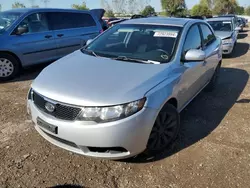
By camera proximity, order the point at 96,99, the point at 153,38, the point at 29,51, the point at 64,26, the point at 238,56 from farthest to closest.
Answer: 1. the point at 238,56
2. the point at 64,26
3. the point at 29,51
4. the point at 153,38
5. the point at 96,99

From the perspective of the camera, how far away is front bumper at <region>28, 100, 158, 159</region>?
2533mm

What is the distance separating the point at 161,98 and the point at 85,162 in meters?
1.15

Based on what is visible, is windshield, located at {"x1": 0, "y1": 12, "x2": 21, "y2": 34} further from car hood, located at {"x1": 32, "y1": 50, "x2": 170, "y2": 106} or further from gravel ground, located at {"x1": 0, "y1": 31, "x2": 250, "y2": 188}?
car hood, located at {"x1": 32, "y1": 50, "x2": 170, "y2": 106}

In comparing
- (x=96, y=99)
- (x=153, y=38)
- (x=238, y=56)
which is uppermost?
(x=153, y=38)

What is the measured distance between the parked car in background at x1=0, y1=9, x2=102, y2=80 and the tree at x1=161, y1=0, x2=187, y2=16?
3670cm

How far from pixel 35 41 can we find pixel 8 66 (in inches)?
34.0

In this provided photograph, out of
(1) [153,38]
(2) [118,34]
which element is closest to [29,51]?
(2) [118,34]

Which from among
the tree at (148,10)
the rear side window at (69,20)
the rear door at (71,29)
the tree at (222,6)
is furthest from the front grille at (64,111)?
the tree at (222,6)

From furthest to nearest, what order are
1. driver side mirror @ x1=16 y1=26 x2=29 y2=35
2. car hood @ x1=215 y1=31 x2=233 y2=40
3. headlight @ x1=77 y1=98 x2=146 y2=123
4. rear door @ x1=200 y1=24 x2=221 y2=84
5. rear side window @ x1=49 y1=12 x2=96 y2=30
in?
car hood @ x1=215 y1=31 x2=233 y2=40 < rear side window @ x1=49 y1=12 x2=96 y2=30 < driver side mirror @ x1=16 y1=26 x2=29 y2=35 < rear door @ x1=200 y1=24 x2=221 y2=84 < headlight @ x1=77 y1=98 x2=146 y2=123

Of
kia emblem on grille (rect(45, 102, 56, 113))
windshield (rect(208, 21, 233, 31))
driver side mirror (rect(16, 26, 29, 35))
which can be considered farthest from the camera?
windshield (rect(208, 21, 233, 31))

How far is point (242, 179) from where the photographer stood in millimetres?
2838

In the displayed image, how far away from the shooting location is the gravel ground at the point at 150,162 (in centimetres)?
277

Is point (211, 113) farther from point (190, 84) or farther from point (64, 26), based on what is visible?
point (64, 26)

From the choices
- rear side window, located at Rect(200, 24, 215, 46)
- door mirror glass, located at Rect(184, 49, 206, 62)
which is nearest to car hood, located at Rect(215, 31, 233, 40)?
rear side window, located at Rect(200, 24, 215, 46)
